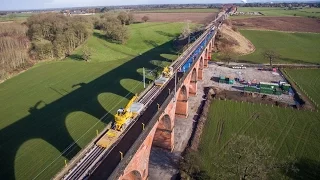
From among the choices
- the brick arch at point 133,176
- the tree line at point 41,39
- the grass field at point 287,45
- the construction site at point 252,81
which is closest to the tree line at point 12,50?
the tree line at point 41,39

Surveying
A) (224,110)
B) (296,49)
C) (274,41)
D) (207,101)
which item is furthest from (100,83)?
(274,41)

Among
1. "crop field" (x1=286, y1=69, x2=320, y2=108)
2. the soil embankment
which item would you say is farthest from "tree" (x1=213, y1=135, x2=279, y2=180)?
the soil embankment

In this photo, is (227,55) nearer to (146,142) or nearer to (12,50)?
(146,142)

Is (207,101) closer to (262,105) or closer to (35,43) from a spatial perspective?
(262,105)

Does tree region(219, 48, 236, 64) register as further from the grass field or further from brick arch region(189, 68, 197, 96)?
brick arch region(189, 68, 197, 96)

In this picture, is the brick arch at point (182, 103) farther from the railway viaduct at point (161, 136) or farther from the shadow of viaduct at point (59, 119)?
the shadow of viaduct at point (59, 119)
